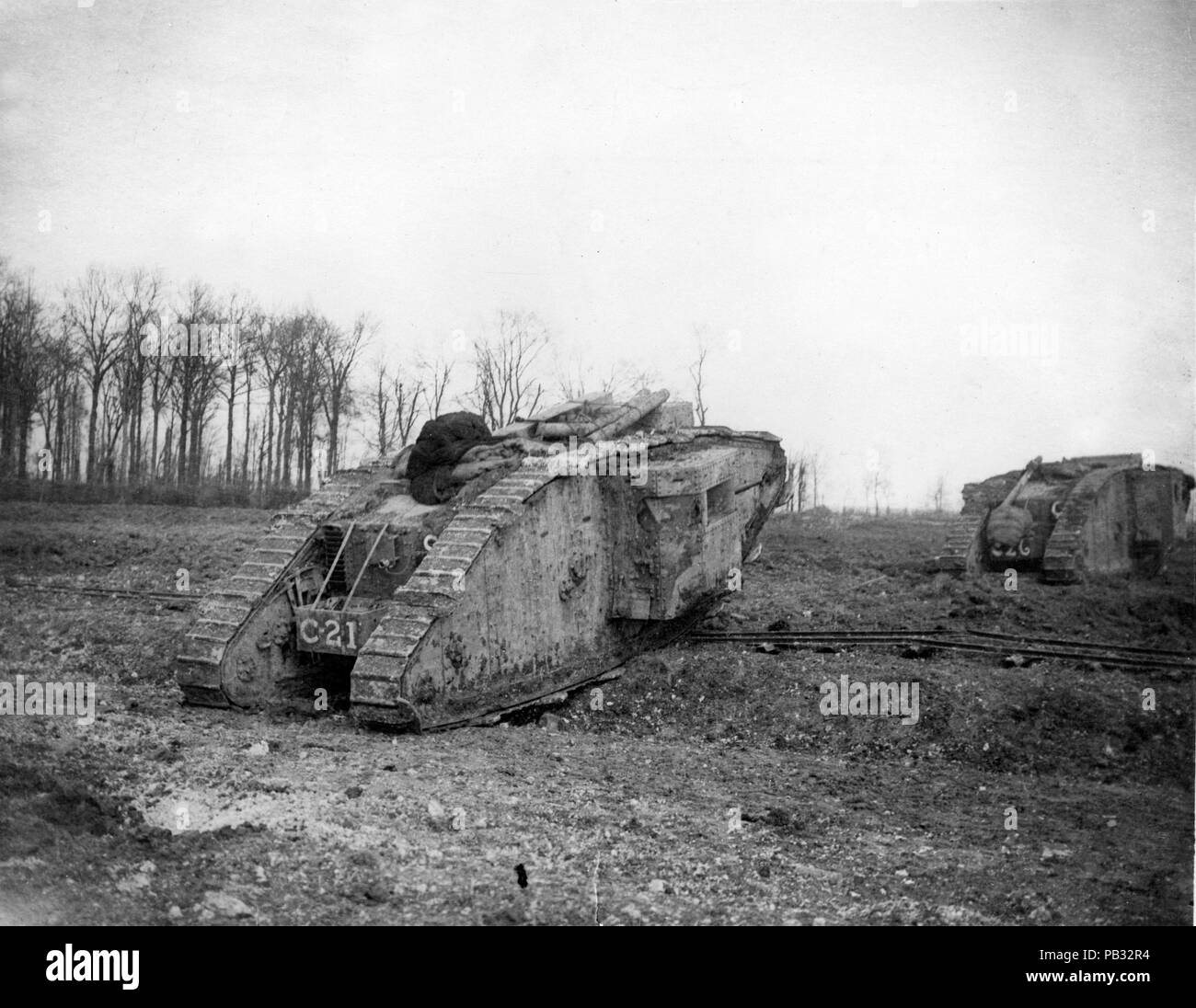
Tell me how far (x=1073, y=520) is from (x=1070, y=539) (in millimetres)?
544

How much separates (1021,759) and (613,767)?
2925 mm

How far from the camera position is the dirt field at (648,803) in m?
5.31

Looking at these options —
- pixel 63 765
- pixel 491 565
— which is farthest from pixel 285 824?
pixel 491 565

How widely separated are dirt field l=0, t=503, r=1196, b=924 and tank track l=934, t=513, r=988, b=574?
3.08m

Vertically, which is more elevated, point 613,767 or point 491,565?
point 491,565

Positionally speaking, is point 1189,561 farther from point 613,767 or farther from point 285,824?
point 285,824

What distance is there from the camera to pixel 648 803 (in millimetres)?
7004

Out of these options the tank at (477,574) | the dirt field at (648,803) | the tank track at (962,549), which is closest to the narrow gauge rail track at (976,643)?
the dirt field at (648,803)

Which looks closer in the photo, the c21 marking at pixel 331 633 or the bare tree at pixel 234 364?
the c21 marking at pixel 331 633

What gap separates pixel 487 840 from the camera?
6.09m

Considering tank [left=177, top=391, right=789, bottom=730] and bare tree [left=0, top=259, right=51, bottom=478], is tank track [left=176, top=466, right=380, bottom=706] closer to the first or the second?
tank [left=177, top=391, right=789, bottom=730]

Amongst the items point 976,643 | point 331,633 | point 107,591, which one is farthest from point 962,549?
point 107,591

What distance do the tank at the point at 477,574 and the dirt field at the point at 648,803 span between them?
40 centimetres

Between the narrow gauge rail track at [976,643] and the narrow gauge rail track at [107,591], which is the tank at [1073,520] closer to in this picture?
the narrow gauge rail track at [976,643]
